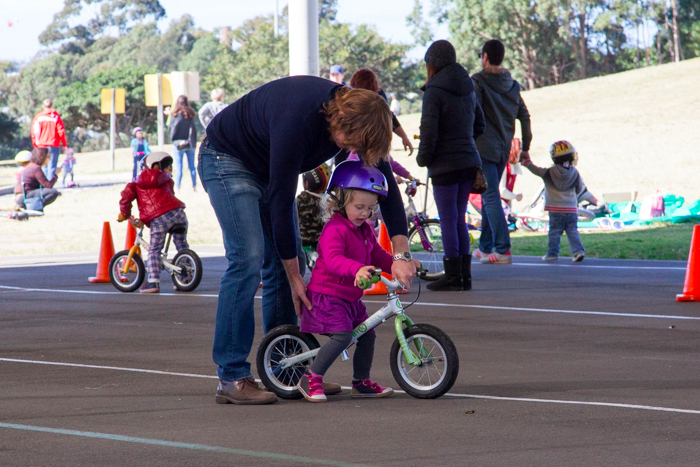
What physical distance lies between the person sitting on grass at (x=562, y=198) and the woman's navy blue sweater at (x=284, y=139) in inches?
302

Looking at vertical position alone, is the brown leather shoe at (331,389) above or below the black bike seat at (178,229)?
below

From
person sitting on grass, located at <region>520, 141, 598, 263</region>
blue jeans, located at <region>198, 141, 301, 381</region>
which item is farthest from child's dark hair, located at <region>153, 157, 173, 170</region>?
blue jeans, located at <region>198, 141, 301, 381</region>

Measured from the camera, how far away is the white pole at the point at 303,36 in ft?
46.4

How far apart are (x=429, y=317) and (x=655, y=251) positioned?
6142 millimetres

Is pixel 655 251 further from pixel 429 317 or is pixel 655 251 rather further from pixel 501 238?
pixel 429 317

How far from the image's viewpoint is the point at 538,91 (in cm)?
6159

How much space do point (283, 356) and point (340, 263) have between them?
2.32 feet

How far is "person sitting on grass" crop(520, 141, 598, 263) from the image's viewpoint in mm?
12344

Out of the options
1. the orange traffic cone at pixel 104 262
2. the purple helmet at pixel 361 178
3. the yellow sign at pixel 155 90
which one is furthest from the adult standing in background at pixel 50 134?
the purple helmet at pixel 361 178

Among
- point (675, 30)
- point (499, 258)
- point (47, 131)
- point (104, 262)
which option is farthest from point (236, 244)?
point (675, 30)

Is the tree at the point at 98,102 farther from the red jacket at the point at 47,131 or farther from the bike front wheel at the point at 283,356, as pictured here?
the bike front wheel at the point at 283,356

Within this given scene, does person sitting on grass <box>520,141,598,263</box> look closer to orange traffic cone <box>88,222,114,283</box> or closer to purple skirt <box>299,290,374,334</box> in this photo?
orange traffic cone <box>88,222,114,283</box>

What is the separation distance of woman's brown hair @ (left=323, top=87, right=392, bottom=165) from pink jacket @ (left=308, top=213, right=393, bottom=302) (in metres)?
0.62

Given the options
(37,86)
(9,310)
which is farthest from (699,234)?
(37,86)
